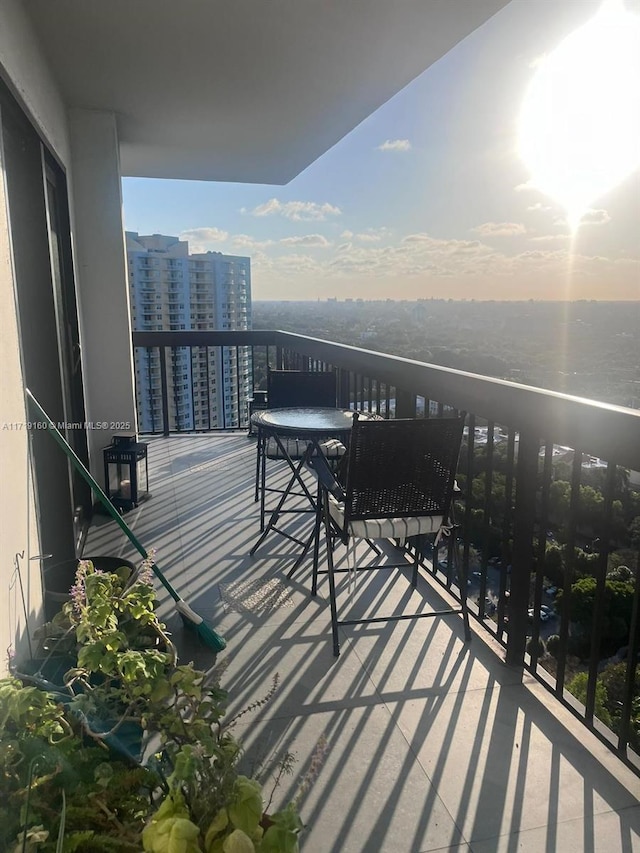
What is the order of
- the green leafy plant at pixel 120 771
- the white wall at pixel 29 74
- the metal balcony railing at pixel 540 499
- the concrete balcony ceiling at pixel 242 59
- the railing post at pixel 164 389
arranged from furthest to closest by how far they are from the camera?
1. the railing post at pixel 164 389
2. the concrete balcony ceiling at pixel 242 59
3. the white wall at pixel 29 74
4. the metal balcony railing at pixel 540 499
5. the green leafy plant at pixel 120 771

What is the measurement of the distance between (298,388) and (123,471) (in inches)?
55.7

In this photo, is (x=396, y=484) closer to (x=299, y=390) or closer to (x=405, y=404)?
(x=405, y=404)

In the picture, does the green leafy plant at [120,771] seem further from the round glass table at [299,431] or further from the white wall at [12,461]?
the round glass table at [299,431]

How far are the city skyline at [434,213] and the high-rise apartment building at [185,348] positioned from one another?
24.6 inches

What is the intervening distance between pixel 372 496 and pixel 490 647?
79 centimetres

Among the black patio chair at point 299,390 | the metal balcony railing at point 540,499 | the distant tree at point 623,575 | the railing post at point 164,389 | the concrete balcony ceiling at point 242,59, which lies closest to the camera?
the metal balcony railing at point 540,499

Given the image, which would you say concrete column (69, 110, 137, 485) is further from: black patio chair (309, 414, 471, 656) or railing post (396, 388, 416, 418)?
black patio chair (309, 414, 471, 656)

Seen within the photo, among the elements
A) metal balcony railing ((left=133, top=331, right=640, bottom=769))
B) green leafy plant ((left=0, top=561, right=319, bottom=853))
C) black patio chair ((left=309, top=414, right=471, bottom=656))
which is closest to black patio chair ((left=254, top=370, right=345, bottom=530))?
metal balcony railing ((left=133, top=331, right=640, bottom=769))

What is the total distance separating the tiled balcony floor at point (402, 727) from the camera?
5.13 ft

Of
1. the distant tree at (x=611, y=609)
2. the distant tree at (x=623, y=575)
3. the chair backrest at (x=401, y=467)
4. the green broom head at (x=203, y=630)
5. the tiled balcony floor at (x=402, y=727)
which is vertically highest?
the chair backrest at (x=401, y=467)

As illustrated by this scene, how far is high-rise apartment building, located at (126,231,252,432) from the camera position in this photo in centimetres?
632

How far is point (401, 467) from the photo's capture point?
2.40 meters

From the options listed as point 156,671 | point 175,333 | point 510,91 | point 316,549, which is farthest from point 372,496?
point 510,91

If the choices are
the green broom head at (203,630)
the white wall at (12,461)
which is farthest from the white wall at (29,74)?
the green broom head at (203,630)
